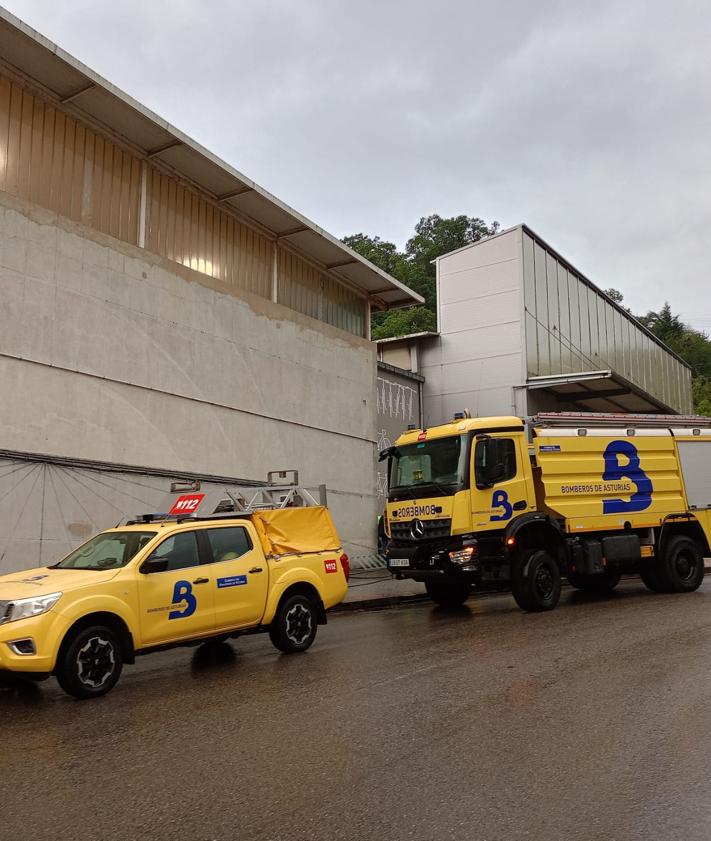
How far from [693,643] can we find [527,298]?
56.3 ft

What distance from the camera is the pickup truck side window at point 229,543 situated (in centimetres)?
810

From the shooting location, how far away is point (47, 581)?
691cm

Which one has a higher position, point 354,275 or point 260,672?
point 354,275

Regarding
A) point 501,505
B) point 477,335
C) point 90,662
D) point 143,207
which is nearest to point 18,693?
point 90,662

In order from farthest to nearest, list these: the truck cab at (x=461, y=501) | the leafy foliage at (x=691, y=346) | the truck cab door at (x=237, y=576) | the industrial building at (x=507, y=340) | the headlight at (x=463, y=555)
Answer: the leafy foliage at (x=691, y=346)
the industrial building at (x=507, y=340)
the truck cab at (x=461, y=501)
the headlight at (x=463, y=555)
the truck cab door at (x=237, y=576)

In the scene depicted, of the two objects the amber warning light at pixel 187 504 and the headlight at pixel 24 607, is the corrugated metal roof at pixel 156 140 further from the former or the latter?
the headlight at pixel 24 607

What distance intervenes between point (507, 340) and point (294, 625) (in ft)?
56.0

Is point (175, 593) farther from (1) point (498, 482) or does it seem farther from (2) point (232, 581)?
(1) point (498, 482)

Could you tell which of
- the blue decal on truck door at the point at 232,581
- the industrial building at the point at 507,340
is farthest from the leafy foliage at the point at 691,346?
the blue decal on truck door at the point at 232,581

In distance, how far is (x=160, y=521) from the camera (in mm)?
8438

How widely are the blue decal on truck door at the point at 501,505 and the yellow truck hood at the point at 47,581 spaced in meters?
6.18

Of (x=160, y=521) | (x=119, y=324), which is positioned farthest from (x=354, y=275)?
(x=160, y=521)

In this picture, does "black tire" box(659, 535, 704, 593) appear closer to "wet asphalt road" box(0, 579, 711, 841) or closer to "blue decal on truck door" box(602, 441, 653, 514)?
"blue decal on truck door" box(602, 441, 653, 514)

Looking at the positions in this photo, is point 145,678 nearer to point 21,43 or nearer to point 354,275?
point 21,43
